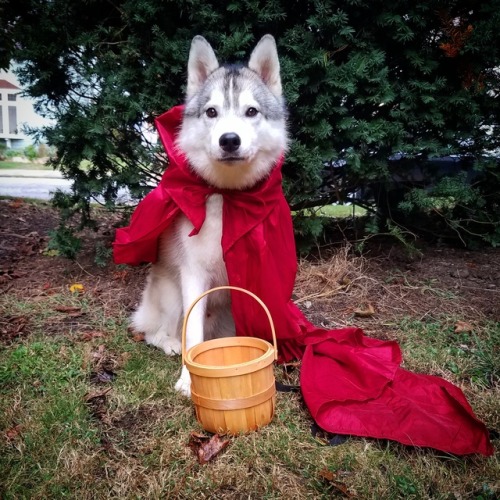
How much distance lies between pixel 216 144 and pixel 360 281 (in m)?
2.22

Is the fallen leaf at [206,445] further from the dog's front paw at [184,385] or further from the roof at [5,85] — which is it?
the roof at [5,85]

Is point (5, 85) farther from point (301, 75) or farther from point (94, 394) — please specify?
point (94, 394)

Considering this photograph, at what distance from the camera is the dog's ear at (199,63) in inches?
112

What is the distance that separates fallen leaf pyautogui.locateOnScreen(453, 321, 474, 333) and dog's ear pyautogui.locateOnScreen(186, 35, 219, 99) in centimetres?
244

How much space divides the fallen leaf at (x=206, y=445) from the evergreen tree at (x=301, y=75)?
2.41m

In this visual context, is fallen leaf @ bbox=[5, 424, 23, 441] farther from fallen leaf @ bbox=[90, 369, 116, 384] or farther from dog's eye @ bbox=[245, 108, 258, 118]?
dog's eye @ bbox=[245, 108, 258, 118]

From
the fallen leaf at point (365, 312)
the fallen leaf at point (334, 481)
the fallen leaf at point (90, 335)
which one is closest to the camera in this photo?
the fallen leaf at point (334, 481)

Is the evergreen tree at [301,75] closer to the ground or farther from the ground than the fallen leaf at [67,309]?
farther from the ground

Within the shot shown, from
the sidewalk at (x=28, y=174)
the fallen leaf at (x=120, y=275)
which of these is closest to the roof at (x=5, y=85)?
the sidewalk at (x=28, y=174)

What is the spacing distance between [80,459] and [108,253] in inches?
102

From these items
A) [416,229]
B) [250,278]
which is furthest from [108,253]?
[416,229]

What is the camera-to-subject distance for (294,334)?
9.83ft

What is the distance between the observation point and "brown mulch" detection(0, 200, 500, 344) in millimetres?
3684

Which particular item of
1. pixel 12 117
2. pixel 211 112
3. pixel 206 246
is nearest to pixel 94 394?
pixel 206 246
